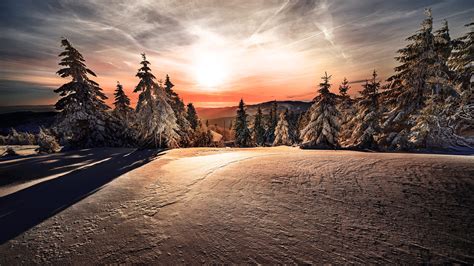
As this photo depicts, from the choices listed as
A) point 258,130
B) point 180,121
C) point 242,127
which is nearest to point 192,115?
point 242,127

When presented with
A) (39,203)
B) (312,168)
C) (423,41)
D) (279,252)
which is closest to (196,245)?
(279,252)

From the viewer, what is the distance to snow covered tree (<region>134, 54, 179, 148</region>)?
16984 millimetres

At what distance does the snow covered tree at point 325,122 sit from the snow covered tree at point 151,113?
607 inches

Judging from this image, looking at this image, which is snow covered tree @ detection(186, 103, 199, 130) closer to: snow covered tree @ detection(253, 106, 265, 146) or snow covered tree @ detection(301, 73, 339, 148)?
snow covered tree @ detection(253, 106, 265, 146)

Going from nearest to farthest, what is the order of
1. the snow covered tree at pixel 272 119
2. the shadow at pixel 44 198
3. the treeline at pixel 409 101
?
the shadow at pixel 44 198 → the treeline at pixel 409 101 → the snow covered tree at pixel 272 119

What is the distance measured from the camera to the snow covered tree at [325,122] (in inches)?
755

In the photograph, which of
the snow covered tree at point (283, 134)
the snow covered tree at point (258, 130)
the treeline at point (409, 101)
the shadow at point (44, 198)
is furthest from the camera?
the snow covered tree at point (258, 130)

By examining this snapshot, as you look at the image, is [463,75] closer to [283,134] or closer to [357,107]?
[357,107]

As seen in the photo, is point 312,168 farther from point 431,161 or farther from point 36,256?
point 36,256

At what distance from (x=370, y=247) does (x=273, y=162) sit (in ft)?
16.8

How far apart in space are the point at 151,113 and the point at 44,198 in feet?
40.8

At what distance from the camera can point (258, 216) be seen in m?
4.14

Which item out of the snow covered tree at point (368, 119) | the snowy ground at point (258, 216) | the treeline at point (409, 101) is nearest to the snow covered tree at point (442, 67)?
the treeline at point (409, 101)

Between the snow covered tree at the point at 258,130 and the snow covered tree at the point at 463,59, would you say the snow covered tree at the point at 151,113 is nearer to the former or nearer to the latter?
the snow covered tree at the point at 463,59
